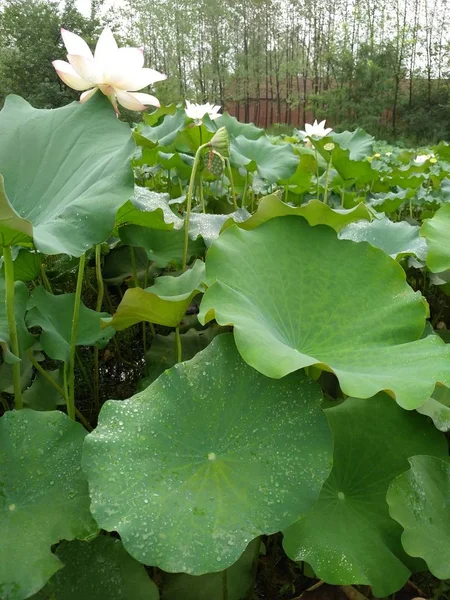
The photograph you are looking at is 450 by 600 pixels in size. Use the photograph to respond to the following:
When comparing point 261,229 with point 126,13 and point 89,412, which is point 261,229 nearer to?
point 89,412

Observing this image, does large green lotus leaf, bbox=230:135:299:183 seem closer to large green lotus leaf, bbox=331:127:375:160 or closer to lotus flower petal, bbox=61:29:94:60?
large green lotus leaf, bbox=331:127:375:160

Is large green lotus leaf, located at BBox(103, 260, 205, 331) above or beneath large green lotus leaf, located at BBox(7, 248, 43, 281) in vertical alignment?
above

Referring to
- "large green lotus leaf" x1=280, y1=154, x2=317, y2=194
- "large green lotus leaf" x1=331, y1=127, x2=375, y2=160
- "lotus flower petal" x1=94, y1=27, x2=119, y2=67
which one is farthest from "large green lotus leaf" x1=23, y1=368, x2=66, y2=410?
"large green lotus leaf" x1=331, y1=127, x2=375, y2=160

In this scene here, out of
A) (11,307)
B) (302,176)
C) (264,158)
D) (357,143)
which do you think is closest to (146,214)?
(11,307)

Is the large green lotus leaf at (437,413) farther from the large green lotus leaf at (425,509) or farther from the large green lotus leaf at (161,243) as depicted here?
the large green lotus leaf at (161,243)

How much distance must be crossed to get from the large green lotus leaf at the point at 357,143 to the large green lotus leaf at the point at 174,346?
4.03 ft

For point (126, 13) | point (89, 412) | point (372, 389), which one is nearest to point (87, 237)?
point (372, 389)

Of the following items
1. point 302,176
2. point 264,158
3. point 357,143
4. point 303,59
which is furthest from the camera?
point 303,59

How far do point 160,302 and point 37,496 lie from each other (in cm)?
22

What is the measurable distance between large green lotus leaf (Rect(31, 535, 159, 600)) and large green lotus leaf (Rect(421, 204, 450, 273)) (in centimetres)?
53

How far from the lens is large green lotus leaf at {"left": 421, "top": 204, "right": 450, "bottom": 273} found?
73 cm

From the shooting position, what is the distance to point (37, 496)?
506mm

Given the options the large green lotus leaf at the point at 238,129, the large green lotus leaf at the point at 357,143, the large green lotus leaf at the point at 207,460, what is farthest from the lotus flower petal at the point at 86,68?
the large green lotus leaf at the point at 357,143

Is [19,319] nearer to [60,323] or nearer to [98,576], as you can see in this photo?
[60,323]
